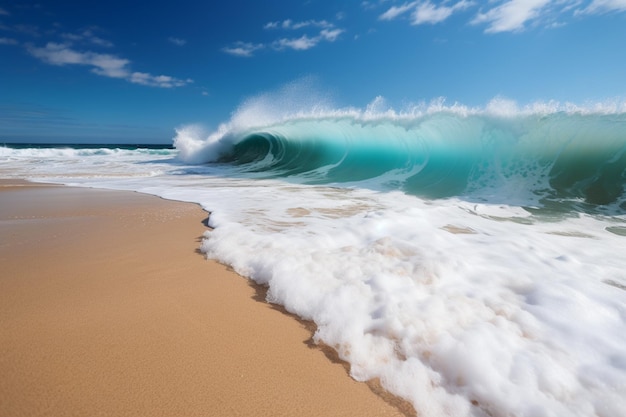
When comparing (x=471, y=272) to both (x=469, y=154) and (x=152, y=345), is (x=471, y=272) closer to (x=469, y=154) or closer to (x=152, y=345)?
(x=152, y=345)

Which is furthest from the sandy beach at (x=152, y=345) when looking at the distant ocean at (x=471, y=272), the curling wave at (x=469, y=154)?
the curling wave at (x=469, y=154)

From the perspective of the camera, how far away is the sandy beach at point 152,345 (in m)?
1.10

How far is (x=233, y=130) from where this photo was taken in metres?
16.0

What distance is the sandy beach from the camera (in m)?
1.10

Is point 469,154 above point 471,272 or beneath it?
above

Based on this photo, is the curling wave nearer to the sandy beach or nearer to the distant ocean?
the distant ocean

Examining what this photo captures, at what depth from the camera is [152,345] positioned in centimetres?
138

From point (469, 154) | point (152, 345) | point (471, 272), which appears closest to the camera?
point (152, 345)

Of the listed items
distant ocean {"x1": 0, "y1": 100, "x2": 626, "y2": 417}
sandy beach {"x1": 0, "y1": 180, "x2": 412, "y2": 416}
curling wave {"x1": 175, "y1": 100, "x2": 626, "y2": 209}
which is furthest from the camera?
curling wave {"x1": 175, "y1": 100, "x2": 626, "y2": 209}

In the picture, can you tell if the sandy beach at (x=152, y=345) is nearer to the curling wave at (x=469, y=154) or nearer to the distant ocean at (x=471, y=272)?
the distant ocean at (x=471, y=272)

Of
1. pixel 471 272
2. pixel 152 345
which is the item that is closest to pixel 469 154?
pixel 471 272

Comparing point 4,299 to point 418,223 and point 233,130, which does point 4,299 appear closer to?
point 418,223

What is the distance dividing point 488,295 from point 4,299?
2.49 meters

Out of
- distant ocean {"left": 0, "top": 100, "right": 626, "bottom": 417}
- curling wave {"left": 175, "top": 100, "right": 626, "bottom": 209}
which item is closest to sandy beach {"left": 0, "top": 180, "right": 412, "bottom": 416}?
distant ocean {"left": 0, "top": 100, "right": 626, "bottom": 417}
